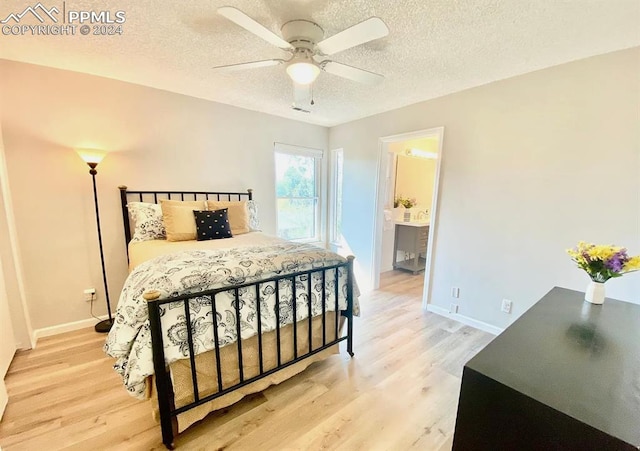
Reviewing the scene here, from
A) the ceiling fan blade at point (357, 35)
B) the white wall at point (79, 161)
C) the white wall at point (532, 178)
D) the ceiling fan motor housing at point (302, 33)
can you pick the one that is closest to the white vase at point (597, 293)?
the white wall at point (532, 178)

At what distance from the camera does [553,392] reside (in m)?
0.77

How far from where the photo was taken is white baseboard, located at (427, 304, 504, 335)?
2.65 m

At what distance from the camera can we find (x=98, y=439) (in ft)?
4.85

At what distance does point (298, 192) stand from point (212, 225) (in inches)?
73.2

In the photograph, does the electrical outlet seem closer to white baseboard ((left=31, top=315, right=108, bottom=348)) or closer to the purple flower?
white baseboard ((left=31, top=315, right=108, bottom=348))

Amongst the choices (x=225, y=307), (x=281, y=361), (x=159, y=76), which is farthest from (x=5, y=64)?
(x=281, y=361)

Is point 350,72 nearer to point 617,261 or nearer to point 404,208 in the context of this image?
point 617,261

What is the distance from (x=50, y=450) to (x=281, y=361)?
1.25m

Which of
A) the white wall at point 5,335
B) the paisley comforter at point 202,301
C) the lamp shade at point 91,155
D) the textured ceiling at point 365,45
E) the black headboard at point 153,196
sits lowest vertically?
the white wall at point 5,335

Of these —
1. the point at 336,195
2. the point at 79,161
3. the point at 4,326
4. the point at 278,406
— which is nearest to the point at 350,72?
the point at 278,406

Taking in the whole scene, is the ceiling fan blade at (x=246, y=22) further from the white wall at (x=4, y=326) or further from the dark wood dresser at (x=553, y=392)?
the white wall at (x=4, y=326)

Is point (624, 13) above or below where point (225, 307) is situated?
above

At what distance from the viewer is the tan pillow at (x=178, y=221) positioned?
2518mm

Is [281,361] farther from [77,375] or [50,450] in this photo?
[77,375]
